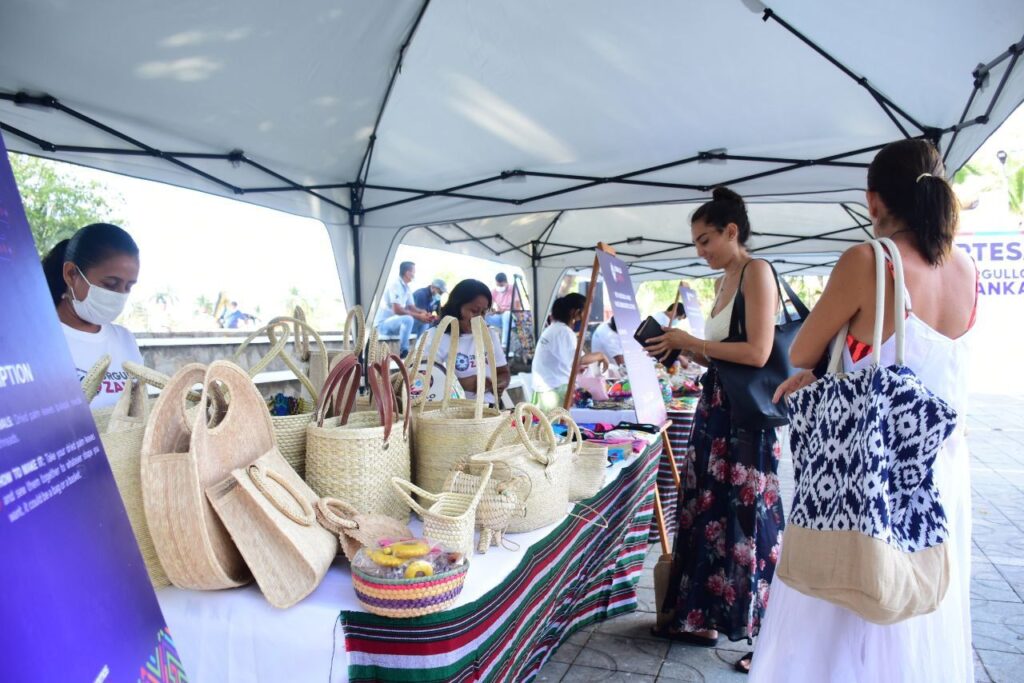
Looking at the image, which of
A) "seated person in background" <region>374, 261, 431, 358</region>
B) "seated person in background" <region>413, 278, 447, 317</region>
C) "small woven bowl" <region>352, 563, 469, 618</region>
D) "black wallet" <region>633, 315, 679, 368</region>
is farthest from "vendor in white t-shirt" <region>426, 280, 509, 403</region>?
"seated person in background" <region>413, 278, 447, 317</region>

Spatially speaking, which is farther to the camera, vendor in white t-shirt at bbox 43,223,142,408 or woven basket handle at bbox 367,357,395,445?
vendor in white t-shirt at bbox 43,223,142,408

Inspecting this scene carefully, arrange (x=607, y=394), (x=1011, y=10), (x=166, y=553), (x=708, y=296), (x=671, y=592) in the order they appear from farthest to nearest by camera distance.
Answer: (x=708, y=296), (x=607, y=394), (x=671, y=592), (x=1011, y=10), (x=166, y=553)

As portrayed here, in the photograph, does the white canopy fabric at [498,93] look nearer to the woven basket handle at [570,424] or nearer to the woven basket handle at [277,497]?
the woven basket handle at [277,497]

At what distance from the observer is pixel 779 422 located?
7.00 ft

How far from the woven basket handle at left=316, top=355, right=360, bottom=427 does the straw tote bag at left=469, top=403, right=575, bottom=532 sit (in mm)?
334

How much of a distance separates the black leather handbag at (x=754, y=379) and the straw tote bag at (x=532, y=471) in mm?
827

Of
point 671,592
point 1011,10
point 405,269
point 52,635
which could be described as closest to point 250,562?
point 52,635

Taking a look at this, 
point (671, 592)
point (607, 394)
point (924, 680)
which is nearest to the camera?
point (924, 680)

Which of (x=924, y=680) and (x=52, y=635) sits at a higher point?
(x=52, y=635)

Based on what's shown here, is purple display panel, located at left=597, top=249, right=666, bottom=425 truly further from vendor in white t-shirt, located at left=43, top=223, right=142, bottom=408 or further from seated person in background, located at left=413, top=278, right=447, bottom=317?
seated person in background, located at left=413, top=278, right=447, bottom=317

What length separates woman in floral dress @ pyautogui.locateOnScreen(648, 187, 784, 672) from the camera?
2221 millimetres

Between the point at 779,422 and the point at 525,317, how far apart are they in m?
6.41

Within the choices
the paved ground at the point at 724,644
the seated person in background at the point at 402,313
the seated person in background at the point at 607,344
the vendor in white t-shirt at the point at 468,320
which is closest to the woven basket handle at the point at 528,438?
the paved ground at the point at 724,644

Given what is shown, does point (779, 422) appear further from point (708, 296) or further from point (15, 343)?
point (708, 296)
